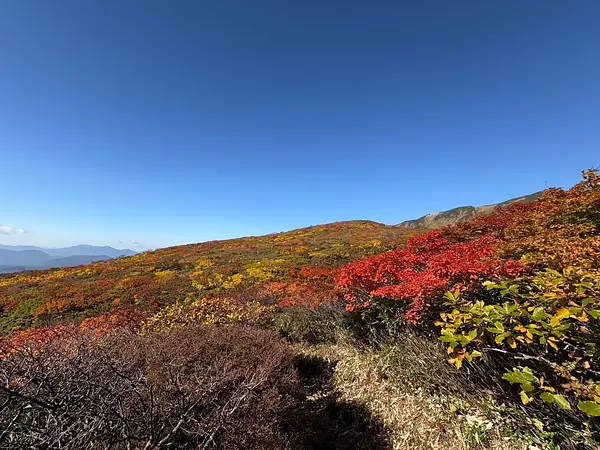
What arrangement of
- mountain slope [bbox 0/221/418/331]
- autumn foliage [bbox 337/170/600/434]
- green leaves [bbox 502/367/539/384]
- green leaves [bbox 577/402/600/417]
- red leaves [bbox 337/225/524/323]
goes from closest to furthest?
green leaves [bbox 577/402/600/417] → green leaves [bbox 502/367/539/384] → autumn foliage [bbox 337/170/600/434] → red leaves [bbox 337/225/524/323] → mountain slope [bbox 0/221/418/331]

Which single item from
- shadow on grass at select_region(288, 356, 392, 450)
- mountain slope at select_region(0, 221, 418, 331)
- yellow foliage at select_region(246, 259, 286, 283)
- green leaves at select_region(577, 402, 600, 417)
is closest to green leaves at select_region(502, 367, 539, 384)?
green leaves at select_region(577, 402, 600, 417)

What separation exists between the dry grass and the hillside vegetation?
0.7 inches

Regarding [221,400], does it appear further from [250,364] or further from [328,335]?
[328,335]

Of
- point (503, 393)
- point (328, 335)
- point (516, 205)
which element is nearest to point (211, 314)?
point (328, 335)

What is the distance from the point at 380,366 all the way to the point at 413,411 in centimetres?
100

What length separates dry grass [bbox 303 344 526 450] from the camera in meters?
3.44

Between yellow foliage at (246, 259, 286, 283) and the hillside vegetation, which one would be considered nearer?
the hillside vegetation

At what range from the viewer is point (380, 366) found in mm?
5105

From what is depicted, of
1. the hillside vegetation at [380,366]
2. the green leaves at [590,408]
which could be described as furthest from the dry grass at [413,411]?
the green leaves at [590,408]

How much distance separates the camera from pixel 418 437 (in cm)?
379

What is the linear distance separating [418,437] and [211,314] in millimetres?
4764

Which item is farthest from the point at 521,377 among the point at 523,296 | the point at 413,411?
the point at 413,411

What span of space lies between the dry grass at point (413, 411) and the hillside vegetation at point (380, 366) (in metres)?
0.02

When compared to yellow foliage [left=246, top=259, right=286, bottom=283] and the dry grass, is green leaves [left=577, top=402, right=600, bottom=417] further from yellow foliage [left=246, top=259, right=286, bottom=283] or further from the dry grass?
yellow foliage [left=246, top=259, right=286, bottom=283]
